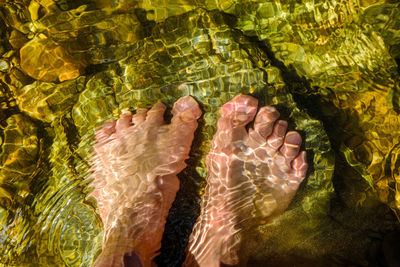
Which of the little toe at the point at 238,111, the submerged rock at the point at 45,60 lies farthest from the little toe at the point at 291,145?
the submerged rock at the point at 45,60

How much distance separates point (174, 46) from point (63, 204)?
1388 millimetres

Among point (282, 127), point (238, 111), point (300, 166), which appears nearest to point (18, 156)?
point (238, 111)

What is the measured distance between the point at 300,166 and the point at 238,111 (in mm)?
574

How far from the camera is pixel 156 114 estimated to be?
2328 millimetres

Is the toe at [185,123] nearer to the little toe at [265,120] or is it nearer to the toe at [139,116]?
the toe at [139,116]

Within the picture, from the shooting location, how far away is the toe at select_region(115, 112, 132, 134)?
2346mm

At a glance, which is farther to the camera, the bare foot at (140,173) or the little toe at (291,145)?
the little toe at (291,145)

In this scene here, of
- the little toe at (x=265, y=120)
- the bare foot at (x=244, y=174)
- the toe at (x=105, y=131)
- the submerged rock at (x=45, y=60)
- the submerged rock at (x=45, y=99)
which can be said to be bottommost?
the bare foot at (x=244, y=174)

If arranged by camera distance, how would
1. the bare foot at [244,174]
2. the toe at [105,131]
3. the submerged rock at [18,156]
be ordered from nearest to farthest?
the bare foot at [244,174], the submerged rock at [18,156], the toe at [105,131]

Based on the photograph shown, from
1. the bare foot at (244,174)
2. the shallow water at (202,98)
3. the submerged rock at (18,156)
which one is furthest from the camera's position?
the submerged rock at (18,156)

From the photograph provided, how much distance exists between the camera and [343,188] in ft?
6.69

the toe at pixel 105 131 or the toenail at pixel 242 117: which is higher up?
the toe at pixel 105 131

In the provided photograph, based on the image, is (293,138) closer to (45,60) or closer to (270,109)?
(270,109)

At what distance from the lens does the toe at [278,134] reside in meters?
2.14
